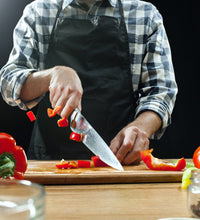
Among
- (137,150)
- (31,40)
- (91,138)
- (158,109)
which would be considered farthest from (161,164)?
(31,40)

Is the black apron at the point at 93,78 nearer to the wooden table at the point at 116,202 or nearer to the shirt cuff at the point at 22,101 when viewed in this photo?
the shirt cuff at the point at 22,101

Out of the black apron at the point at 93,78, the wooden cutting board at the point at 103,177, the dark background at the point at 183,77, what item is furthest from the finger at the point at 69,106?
the dark background at the point at 183,77

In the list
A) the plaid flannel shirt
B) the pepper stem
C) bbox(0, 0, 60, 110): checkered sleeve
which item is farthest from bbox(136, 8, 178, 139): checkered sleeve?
the pepper stem

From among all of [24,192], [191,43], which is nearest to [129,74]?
[191,43]

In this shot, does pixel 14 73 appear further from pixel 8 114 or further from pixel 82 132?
pixel 82 132

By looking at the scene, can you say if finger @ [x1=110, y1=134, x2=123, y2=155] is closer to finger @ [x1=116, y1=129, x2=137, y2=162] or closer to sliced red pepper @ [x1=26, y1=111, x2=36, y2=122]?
finger @ [x1=116, y1=129, x2=137, y2=162]

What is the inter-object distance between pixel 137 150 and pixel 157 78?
54 centimetres

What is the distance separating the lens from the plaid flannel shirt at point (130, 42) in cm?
169

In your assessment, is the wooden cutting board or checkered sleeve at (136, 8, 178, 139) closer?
the wooden cutting board

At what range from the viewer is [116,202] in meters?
0.76

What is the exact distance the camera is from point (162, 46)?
1.79m

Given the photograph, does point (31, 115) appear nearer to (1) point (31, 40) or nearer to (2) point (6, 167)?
(1) point (31, 40)

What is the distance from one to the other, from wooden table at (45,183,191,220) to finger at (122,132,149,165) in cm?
30

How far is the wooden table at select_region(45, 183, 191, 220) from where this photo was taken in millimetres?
673
